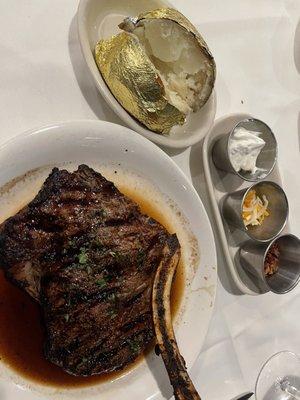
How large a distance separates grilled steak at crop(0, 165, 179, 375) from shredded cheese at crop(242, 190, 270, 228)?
2.09 ft

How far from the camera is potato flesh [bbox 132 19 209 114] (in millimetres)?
2074

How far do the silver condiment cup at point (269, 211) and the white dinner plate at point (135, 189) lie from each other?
22 centimetres

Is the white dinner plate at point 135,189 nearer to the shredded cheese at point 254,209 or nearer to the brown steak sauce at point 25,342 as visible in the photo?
the brown steak sauce at point 25,342

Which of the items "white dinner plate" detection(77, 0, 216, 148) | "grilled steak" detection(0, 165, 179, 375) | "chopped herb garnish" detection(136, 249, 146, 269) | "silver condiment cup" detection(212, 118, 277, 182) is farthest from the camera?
"silver condiment cup" detection(212, 118, 277, 182)

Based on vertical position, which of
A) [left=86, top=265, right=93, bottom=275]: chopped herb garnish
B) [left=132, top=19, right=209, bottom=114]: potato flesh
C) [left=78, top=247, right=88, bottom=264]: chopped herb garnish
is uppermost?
[left=132, top=19, right=209, bottom=114]: potato flesh

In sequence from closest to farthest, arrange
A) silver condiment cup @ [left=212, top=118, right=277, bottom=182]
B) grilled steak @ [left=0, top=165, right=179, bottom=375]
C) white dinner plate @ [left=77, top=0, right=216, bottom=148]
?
1. grilled steak @ [left=0, top=165, right=179, bottom=375]
2. white dinner plate @ [left=77, top=0, right=216, bottom=148]
3. silver condiment cup @ [left=212, top=118, right=277, bottom=182]

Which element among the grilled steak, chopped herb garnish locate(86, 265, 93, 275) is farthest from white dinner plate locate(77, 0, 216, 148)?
chopped herb garnish locate(86, 265, 93, 275)

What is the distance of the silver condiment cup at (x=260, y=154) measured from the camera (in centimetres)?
247

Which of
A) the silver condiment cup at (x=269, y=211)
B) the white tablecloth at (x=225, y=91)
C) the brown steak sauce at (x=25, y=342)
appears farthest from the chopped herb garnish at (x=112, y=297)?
the silver condiment cup at (x=269, y=211)

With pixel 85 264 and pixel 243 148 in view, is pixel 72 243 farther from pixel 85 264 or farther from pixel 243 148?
pixel 243 148

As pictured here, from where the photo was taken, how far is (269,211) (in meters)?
2.60

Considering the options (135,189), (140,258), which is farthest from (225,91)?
(140,258)

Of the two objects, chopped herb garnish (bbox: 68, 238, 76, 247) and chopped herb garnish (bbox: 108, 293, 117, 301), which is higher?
chopped herb garnish (bbox: 68, 238, 76, 247)

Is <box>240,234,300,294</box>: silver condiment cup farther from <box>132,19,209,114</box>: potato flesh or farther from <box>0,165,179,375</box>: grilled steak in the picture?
<box>132,19,209,114</box>: potato flesh
